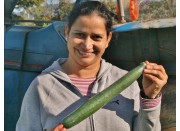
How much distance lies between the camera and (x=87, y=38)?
1451 millimetres

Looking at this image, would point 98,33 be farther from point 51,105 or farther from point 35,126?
point 35,126

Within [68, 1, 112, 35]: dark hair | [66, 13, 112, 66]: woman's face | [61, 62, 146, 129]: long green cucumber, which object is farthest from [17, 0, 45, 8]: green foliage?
[61, 62, 146, 129]: long green cucumber

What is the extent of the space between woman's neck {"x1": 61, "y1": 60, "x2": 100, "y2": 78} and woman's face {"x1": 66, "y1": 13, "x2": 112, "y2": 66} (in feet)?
0.18

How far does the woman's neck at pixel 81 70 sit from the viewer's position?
1562 mm

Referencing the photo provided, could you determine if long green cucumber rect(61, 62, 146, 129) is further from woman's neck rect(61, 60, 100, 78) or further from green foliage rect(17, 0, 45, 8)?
green foliage rect(17, 0, 45, 8)

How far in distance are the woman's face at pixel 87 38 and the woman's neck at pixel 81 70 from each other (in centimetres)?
6

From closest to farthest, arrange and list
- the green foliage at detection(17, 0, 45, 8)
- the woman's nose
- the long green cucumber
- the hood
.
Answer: the long green cucumber < the woman's nose < the hood < the green foliage at detection(17, 0, 45, 8)

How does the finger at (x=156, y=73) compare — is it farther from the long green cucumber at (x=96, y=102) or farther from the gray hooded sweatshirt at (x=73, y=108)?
the gray hooded sweatshirt at (x=73, y=108)

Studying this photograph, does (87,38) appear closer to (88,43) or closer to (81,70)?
(88,43)

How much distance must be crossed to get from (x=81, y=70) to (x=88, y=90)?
0.34ft

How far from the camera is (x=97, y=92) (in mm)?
1521

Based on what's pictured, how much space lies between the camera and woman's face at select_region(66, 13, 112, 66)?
1.45 metres

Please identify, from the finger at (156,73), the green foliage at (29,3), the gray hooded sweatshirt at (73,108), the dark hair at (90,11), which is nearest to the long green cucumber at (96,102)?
the finger at (156,73)

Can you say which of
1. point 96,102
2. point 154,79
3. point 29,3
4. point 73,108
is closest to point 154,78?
point 154,79
